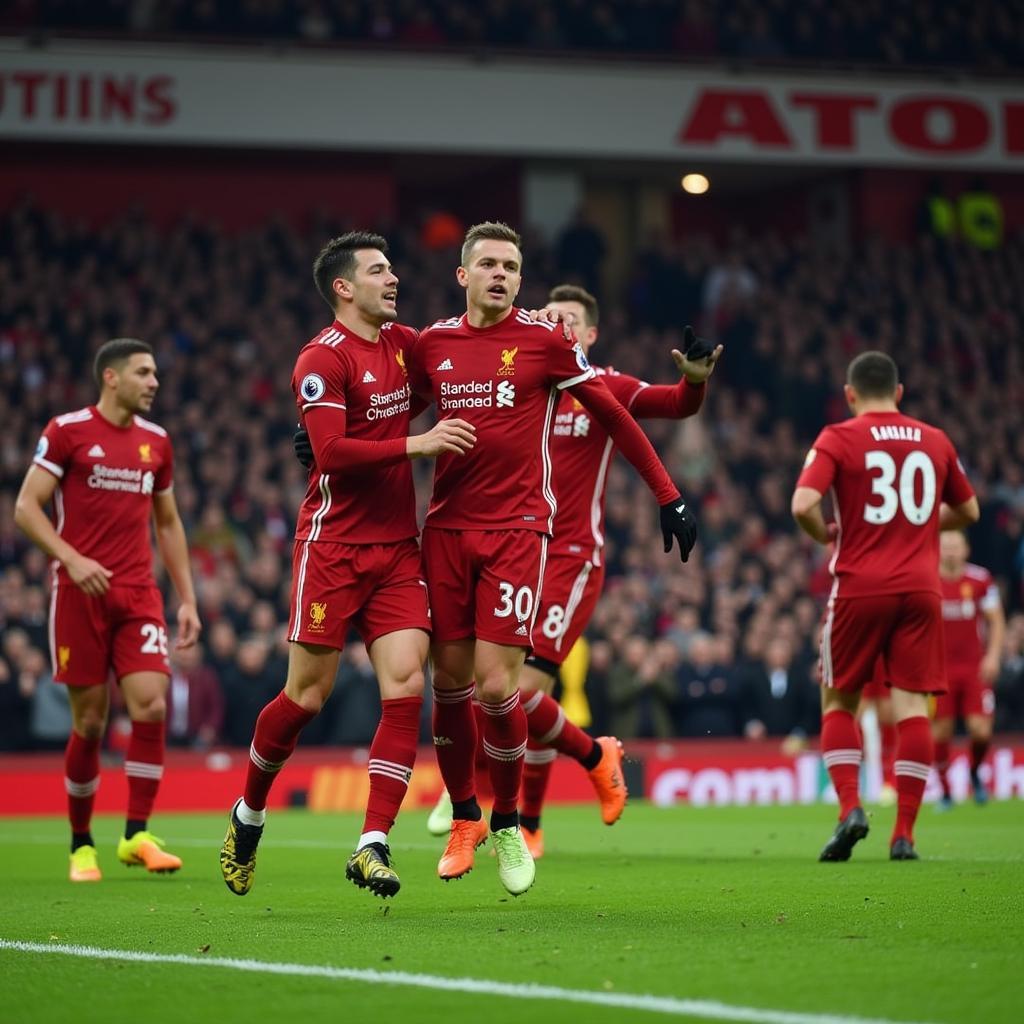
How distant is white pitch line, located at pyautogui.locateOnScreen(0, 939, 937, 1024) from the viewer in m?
4.69

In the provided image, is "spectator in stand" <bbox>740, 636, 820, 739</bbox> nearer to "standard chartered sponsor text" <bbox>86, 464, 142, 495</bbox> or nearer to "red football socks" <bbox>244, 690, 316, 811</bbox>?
"standard chartered sponsor text" <bbox>86, 464, 142, 495</bbox>

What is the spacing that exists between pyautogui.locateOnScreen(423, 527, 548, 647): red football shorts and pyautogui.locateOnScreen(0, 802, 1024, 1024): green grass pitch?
112 cm

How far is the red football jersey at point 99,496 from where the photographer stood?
9.80m

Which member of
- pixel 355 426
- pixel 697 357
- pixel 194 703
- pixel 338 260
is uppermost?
pixel 338 260

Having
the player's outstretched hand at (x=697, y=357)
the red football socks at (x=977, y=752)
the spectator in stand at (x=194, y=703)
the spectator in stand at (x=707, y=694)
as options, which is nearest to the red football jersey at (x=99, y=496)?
the player's outstretched hand at (x=697, y=357)

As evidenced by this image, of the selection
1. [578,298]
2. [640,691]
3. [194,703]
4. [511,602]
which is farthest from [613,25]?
[511,602]

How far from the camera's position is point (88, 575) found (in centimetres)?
935

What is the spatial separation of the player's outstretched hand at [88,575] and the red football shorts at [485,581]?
226 cm

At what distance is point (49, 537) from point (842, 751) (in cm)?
418

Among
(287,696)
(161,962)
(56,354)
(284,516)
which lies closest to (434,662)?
(287,696)

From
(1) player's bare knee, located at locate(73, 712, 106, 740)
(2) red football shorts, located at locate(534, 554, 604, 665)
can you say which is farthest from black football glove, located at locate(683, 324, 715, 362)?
(1) player's bare knee, located at locate(73, 712, 106, 740)

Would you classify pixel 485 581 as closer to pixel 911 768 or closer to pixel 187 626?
pixel 187 626

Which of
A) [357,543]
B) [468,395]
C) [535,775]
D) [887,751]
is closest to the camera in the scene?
[357,543]

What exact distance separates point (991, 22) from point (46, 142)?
613 inches
